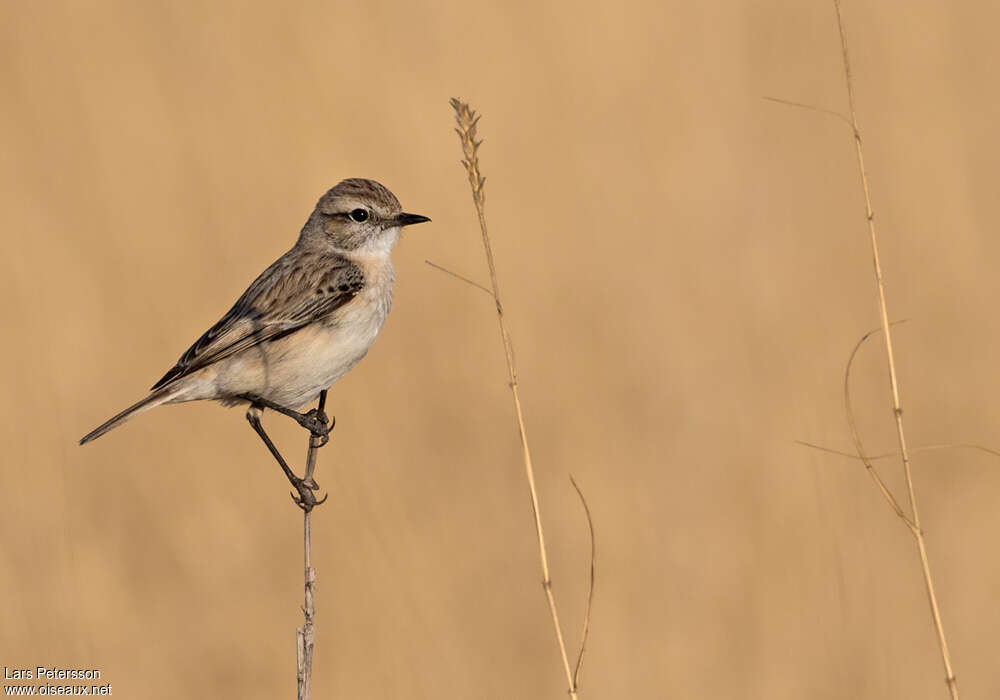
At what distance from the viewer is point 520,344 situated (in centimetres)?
1035

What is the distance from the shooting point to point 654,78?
37.6ft

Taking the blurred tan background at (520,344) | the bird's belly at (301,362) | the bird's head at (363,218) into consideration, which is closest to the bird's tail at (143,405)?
the bird's belly at (301,362)

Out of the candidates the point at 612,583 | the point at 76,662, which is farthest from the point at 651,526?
the point at 76,662

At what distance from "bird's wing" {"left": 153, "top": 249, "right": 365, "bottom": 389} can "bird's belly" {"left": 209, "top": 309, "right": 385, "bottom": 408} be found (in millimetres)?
57

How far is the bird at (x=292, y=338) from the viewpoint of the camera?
582cm

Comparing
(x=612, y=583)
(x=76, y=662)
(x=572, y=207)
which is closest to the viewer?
(x=76, y=662)

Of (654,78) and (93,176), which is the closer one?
(93,176)

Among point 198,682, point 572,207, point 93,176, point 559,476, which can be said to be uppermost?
point 93,176

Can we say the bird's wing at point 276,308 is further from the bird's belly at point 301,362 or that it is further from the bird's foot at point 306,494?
the bird's foot at point 306,494

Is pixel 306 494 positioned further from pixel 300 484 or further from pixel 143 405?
pixel 143 405

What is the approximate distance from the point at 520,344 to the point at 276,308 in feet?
14.6

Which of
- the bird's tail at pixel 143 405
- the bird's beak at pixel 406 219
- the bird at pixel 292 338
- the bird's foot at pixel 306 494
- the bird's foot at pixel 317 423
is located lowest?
the bird's foot at pixel 306 494

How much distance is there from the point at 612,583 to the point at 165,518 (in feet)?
9.99

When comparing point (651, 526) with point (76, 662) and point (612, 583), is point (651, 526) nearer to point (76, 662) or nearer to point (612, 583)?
point (612, 583)
